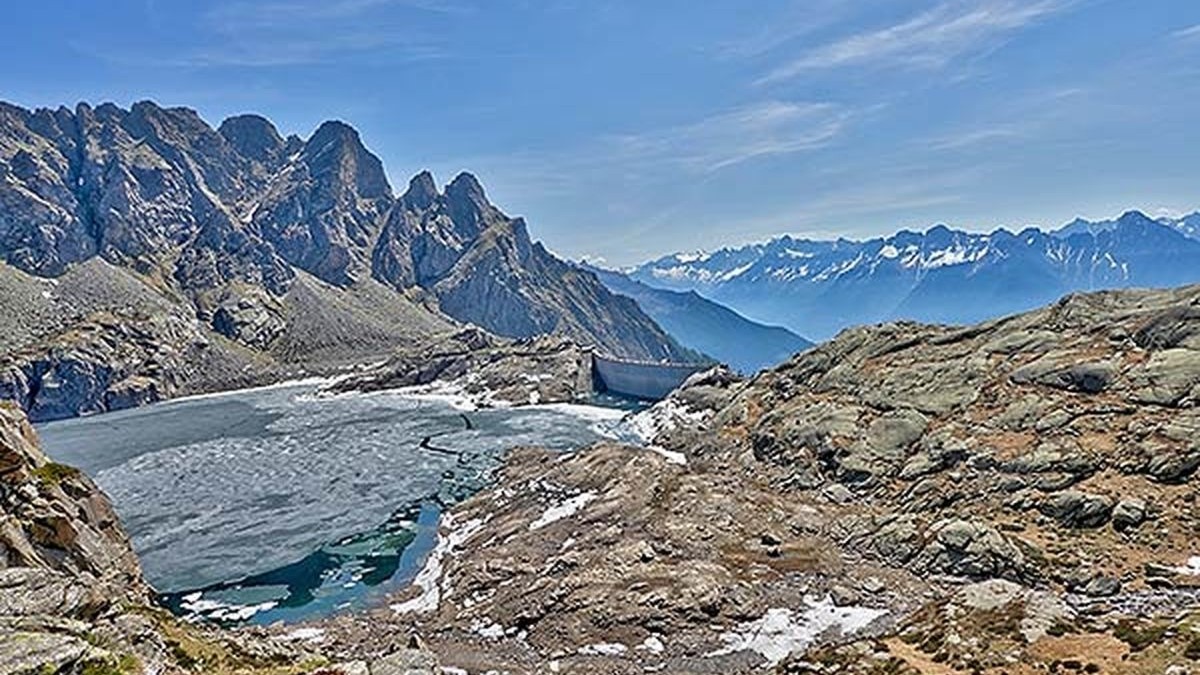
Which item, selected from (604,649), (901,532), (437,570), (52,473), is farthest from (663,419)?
(52,473)

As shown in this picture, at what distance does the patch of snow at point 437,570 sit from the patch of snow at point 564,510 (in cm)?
812

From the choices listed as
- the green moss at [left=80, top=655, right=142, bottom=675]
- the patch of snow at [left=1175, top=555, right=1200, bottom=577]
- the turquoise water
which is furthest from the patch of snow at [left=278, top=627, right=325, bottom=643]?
the patch of snow at [left=1175, top=555, right=1200, bottom=577]

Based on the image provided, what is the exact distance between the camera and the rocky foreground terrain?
33938mm

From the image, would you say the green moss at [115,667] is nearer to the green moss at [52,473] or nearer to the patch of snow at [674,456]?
the green moss at [52,473]

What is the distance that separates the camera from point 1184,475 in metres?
52.7

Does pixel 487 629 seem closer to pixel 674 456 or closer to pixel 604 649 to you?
pixel 604 649

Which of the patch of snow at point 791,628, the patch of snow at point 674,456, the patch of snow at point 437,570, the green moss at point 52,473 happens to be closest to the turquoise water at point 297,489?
the patch of snow at point 437,570

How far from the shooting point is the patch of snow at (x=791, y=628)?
138 ft

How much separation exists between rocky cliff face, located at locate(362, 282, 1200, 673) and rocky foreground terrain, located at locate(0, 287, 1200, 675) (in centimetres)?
20

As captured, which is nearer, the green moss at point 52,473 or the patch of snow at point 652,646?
the green moss at point 52,473

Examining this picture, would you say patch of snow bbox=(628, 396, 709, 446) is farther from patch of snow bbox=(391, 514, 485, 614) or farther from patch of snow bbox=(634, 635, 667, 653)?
patch of snow bbox=(634, 635, 667, 653)

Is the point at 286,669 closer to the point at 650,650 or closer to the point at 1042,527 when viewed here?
the point at 650,650

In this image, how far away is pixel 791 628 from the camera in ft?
145

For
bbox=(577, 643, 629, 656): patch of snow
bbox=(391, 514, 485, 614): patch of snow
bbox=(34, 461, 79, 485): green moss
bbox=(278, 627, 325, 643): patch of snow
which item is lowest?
bbox=(278, 627, 325, 643): patch of snow
